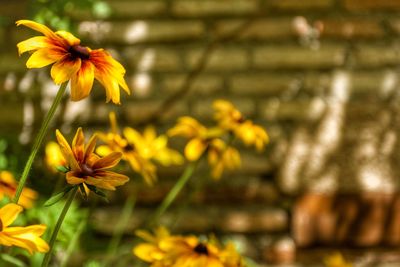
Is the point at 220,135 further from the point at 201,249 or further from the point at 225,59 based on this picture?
the point at 225,59

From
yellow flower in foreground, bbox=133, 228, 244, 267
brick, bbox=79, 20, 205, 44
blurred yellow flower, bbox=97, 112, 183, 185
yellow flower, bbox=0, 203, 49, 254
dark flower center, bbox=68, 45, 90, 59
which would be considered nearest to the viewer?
yellow flower, bbox=0, 203, 49, 254

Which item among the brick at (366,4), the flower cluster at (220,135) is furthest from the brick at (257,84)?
the flower cluster at (220,135)

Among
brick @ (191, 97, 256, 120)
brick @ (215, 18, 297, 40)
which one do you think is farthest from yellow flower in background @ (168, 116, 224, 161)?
brick @ (215, 18, 297, 40)

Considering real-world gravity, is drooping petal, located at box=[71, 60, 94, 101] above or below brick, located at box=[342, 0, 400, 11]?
below

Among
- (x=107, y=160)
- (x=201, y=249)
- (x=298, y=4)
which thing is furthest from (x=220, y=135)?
(x=298, y=4)

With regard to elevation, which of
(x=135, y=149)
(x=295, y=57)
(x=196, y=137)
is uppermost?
(x=295, y=57)

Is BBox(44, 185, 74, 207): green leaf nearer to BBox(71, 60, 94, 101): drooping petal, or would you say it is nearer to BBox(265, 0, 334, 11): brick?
BBox(71, 60, 94, 101): drooping petal
